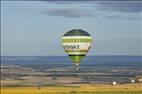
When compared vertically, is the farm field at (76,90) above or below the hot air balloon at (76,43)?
below

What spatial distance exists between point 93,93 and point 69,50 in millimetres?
6002

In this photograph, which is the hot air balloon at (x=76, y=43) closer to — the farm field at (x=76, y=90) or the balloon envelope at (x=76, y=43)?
A: the balloon envelope at (x=76, y=43)

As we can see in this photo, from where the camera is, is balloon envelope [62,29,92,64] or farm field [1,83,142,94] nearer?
balloon envelope [62,29,92,64]

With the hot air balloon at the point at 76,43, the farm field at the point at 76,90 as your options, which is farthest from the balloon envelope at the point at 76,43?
the farm field at the point at 76,90

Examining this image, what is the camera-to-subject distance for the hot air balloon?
104 feet

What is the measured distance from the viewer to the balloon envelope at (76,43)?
31.6 m

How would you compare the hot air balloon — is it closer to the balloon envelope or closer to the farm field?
the balloon envelope

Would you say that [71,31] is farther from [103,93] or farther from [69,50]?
[103,93]

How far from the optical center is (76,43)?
31594mm

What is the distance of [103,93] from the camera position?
37000 mm

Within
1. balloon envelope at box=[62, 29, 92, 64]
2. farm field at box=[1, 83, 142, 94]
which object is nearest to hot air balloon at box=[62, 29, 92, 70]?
balloon envelope at box=[62, 29, 92, 64]

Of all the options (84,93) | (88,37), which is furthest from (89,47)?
(84,93)

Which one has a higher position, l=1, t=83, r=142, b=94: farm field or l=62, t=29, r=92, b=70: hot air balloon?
l=62, t=29, r=92, b=70: hot air balloon

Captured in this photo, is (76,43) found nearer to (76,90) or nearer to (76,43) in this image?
(76,43)
